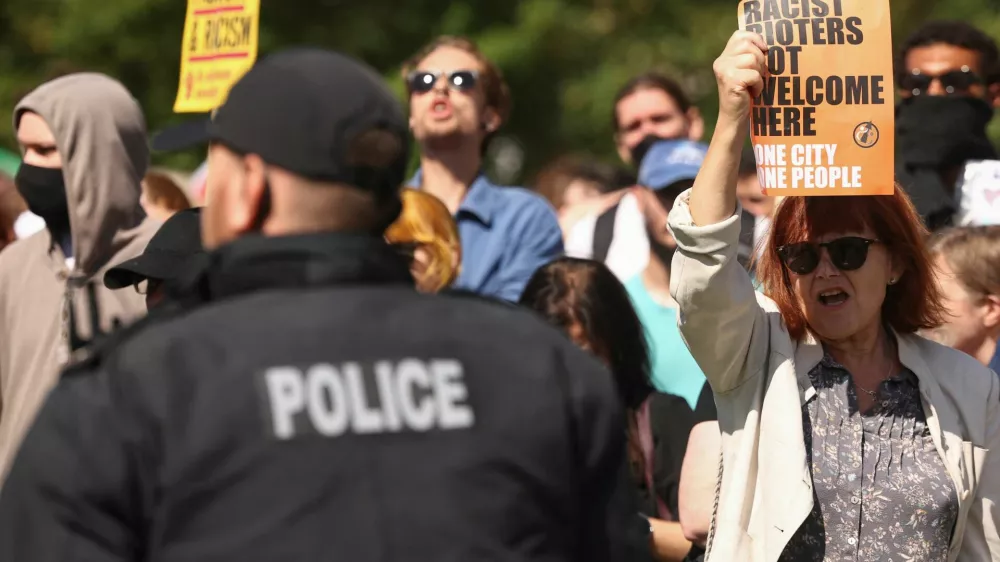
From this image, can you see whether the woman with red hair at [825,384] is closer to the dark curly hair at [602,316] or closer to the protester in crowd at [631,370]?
the protester in crowd at [631,370]

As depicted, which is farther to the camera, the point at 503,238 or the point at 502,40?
the point at 502,40

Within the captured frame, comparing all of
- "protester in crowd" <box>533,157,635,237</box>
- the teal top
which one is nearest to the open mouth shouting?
the teal top

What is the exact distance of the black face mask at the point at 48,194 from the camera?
16.9ft

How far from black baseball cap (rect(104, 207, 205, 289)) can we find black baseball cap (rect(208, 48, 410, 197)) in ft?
5.41

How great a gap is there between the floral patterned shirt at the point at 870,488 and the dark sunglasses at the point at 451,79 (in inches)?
120

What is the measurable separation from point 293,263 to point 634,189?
4957mm

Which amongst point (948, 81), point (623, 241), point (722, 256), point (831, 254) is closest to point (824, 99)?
point (831, 254)

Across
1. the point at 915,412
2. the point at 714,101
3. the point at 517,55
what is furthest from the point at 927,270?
the point at 714,101

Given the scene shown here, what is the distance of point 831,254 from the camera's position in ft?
12.7

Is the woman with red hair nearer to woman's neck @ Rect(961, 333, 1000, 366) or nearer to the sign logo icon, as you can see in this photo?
the sign logo icon

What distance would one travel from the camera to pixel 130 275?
4.34 m

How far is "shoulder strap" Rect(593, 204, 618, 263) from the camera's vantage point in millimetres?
7047

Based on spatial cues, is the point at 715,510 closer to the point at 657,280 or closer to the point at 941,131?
the point at 657,280

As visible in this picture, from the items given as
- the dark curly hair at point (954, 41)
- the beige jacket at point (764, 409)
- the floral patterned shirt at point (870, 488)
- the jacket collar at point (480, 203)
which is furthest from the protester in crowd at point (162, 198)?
the floral patterned shirt at point (870, 488)
